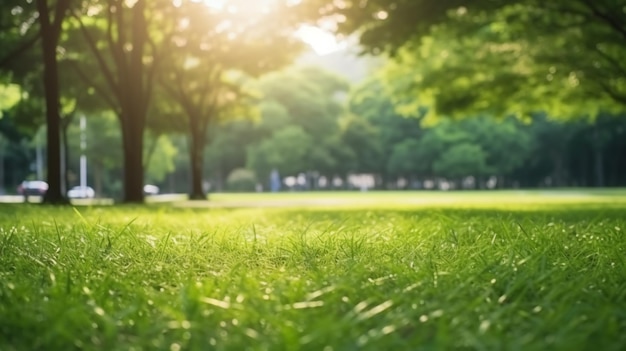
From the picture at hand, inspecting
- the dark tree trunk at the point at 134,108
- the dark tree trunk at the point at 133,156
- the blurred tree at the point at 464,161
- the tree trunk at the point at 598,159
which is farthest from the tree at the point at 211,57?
the tree trunk at the point at 598,159

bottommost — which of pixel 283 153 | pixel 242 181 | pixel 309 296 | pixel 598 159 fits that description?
pixel 309 296

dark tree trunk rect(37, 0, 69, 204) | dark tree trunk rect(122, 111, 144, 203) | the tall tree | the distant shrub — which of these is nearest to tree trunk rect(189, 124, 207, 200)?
the tall tree

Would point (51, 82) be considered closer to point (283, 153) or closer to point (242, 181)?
point (283, 153)

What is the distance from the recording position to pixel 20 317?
2508 mm

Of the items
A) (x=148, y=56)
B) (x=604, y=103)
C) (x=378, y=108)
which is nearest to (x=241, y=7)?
(x=148, y=56)

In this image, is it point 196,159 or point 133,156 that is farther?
point 196,159

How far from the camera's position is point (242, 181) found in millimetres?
71438

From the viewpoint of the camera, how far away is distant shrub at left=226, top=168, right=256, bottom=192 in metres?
71.3

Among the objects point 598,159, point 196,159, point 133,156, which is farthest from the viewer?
point 598,159

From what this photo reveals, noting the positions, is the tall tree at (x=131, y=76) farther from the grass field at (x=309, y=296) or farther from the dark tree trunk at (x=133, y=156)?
the grass field at (x=309, y=296)

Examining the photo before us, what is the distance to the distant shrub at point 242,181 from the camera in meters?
71.3

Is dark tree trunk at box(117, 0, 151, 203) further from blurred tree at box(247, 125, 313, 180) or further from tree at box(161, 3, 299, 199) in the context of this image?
blurred tree at box(247, 125, 313, 180)

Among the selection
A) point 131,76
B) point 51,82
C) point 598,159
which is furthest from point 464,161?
point 51,82

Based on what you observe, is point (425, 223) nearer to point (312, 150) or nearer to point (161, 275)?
point (161, 275)
